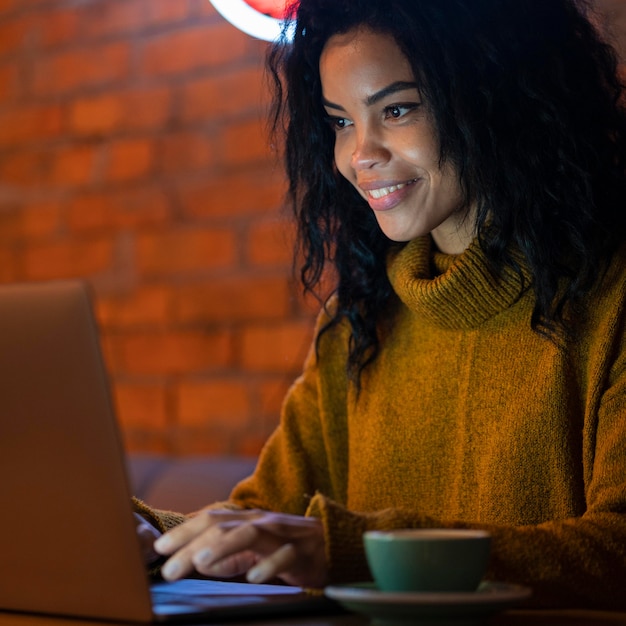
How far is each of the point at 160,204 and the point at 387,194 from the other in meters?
1.10

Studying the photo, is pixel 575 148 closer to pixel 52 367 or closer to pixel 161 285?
pixel 52 367

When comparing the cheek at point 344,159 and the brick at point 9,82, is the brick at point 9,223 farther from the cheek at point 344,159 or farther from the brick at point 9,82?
the cheek at point 344,159

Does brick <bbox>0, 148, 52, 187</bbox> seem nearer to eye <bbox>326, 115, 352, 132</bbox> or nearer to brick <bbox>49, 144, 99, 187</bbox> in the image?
brick <bbox>49, 144, 99, 187</bbox>

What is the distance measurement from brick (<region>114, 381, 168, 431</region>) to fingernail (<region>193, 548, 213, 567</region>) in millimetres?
1567

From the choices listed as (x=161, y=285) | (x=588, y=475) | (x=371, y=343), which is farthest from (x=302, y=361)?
(x=588, y=475)

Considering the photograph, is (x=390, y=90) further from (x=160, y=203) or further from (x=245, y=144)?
(x=160, y=203)

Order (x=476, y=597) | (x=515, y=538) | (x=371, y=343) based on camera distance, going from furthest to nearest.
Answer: (x=371, y=343) → (x=515, y=538) → (x=476, y=597)

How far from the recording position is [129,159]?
238 cm

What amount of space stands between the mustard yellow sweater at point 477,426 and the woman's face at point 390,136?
8 cm

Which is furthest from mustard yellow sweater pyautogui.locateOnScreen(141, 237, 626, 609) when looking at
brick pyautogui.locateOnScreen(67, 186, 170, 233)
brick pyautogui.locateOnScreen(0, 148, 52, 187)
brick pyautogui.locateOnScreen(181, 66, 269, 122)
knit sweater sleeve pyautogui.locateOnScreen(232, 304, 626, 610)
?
brick pyautogui.locateOnScreen(0, 148, 52, 187)

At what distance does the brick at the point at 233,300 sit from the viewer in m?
2.16

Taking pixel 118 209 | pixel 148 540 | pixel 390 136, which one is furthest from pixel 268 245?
pixel 148 540

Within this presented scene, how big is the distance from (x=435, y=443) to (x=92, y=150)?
4.58 ft

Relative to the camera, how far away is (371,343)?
56.9 inches
